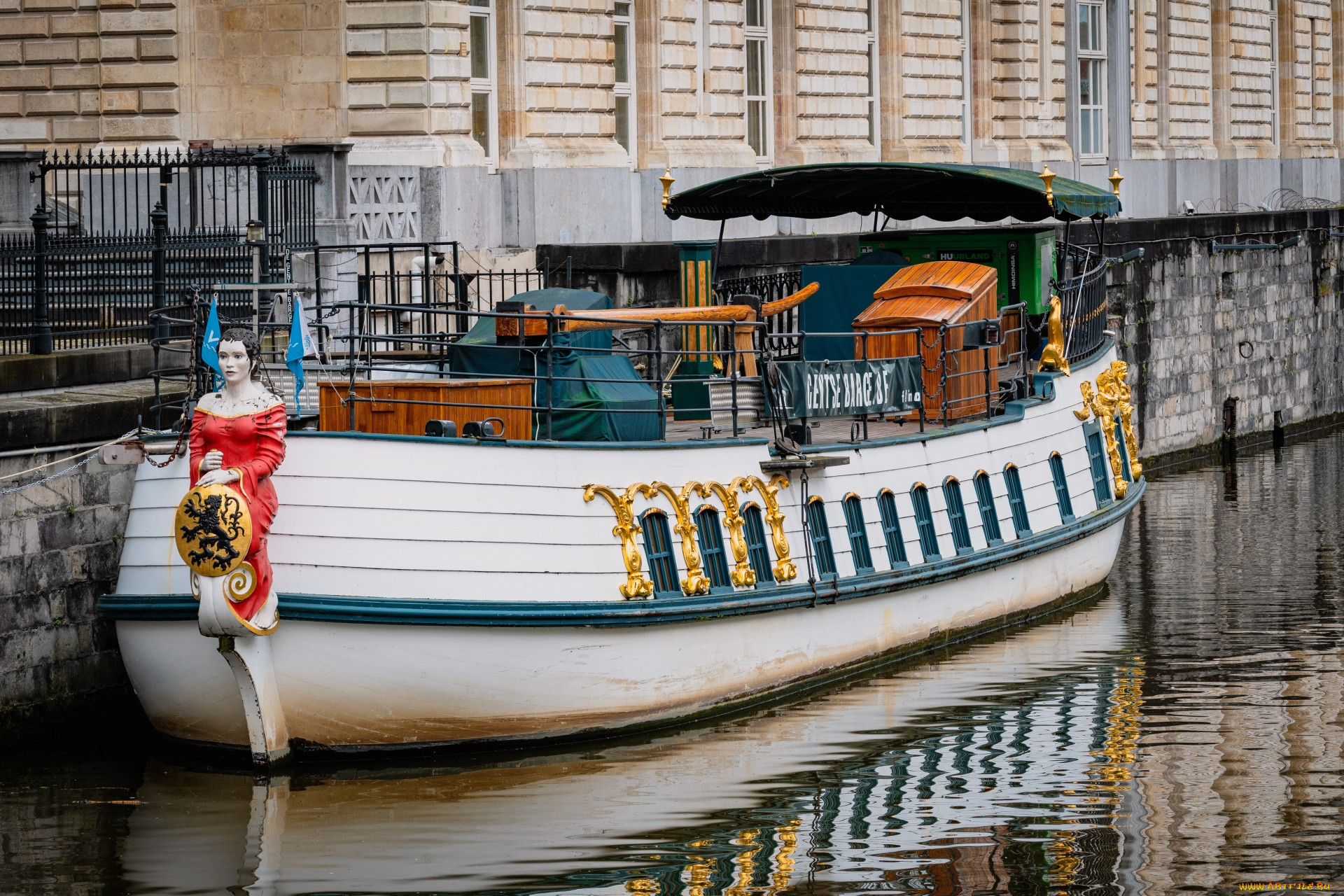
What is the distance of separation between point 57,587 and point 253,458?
1.97 meters

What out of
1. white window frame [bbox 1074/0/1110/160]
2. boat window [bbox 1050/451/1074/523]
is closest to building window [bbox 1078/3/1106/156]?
white window frame [bbox 1074/0/1110/160]

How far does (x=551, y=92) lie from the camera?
2630 centimetres

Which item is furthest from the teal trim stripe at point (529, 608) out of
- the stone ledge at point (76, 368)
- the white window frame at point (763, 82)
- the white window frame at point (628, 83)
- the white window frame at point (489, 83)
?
the white window frame at point (763, 82)

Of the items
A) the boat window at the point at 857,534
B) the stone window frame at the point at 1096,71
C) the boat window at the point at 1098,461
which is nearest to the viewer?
the boat window at the point at 857,534

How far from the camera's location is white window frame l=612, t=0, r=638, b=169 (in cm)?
2836

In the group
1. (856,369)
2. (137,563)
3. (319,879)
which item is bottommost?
(319,879)

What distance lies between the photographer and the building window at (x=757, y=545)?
45.4ft

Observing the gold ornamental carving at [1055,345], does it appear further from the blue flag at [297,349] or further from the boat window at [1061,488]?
the blue flag at [297,349]

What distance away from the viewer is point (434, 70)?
79.5 ft

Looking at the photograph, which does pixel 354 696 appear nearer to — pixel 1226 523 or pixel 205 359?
pixel 205 359

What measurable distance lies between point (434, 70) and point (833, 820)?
1436 cm

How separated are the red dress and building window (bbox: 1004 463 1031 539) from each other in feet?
21.2

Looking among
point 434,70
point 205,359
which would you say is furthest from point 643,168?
point 205,359

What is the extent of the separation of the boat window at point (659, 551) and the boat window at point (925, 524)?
257 cm
